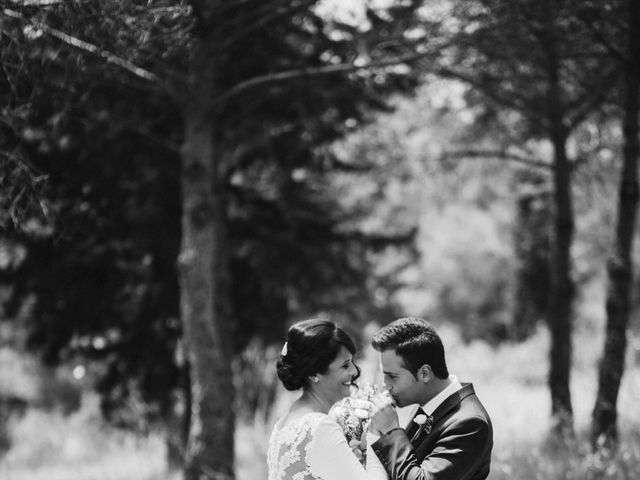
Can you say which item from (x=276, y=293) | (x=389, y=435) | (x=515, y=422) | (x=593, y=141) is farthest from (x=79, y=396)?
(x=389, y=435)

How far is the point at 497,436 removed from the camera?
32.9 feet

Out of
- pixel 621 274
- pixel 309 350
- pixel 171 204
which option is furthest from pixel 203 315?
pixel 309 350

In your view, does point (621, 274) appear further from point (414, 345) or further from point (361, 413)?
point (361, 413)

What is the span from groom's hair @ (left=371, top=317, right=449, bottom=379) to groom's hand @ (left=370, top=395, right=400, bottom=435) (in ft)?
A: 0.66

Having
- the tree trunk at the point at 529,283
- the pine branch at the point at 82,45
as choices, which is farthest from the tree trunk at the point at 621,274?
the tree trunk at the point at 529,283

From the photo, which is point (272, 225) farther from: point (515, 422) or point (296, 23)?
point (515, 422)

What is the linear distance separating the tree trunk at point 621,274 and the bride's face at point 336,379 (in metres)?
4.39

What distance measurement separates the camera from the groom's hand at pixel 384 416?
3.26 meters

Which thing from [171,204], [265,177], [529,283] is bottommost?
[529,283]

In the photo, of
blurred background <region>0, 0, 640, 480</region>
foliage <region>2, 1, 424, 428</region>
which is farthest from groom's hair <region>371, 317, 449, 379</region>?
foliage <region>2, 1, 424, 428</region>

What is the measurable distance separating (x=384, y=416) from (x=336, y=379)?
33cm

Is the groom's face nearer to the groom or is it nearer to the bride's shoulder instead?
the groom

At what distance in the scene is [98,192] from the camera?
9.98 meters

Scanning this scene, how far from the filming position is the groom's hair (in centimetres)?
334
